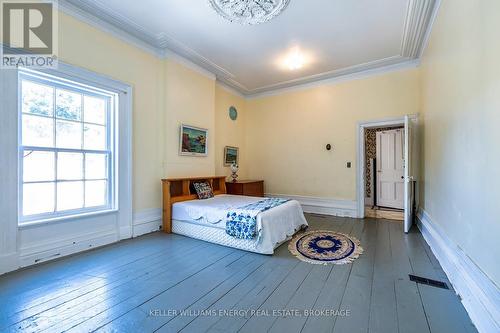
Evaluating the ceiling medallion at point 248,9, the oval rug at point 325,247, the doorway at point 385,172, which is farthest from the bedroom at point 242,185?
the doorway at point 385,172

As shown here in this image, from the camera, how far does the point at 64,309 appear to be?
172cm

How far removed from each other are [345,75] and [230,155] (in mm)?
3077

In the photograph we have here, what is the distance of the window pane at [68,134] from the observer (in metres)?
2.77

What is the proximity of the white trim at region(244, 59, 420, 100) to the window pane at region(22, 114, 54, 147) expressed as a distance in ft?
14.4

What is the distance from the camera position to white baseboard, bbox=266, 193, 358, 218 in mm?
4734

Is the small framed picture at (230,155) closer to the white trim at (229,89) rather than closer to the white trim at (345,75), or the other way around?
the white trim at (229,89)

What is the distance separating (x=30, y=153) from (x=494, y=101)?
4130 mm

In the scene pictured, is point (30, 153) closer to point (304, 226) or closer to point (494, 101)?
point (304, 226)

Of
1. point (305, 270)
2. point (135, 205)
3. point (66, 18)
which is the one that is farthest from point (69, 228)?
point (305, 270)

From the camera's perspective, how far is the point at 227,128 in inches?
220

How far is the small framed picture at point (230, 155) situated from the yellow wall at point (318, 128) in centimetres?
49

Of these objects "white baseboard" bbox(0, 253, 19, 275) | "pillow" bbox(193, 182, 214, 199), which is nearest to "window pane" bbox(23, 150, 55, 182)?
"white baseboard" bbox(0, 253, 19, 275)

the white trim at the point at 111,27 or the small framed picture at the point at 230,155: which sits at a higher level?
the white trim at the point at 111,27

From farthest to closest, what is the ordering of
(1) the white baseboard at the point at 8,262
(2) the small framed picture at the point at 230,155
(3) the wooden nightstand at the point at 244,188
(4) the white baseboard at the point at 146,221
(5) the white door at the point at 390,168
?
(5) the white door at the point at 390,168, (2) the small framed picture at the point at 230,155, (3) the wooden nightstand at the point at 244,188, (4) the white baseboard at the point at 146,221, (1) the white baseboard at the point at 8,262
